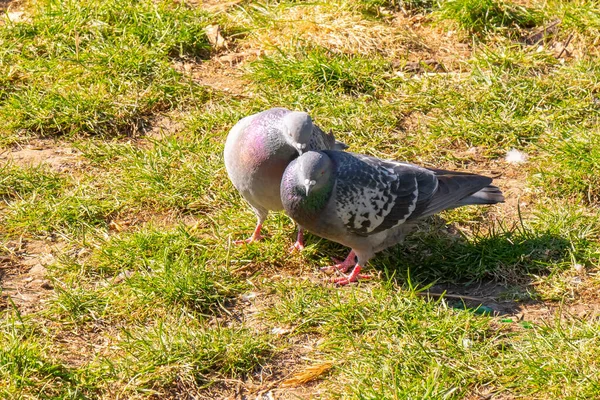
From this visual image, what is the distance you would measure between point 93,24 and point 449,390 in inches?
185

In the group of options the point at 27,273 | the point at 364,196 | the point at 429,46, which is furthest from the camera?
the point at 429,46

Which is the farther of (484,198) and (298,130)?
(484,198)

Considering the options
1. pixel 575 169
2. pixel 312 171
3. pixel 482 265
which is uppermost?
pixel 312 171

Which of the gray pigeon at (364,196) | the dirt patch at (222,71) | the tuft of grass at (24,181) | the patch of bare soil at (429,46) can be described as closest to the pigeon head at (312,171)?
the gray pigeon at (364,196)

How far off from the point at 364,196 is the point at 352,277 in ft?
1.66

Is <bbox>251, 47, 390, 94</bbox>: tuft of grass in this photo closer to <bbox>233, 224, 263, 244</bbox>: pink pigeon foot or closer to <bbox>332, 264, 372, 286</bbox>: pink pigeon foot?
<bbox>233, 224, 263, 244</bbox>: pink pigeon foot

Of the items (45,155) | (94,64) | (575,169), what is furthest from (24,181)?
(575,169)

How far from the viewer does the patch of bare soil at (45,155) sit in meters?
6.09

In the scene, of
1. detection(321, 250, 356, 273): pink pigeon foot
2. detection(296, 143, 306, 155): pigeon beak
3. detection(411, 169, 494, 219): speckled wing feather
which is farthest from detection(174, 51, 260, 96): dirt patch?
detection(411, 169, 494, 219): speckled wing feather

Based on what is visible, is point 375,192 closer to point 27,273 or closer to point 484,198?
point 484,198

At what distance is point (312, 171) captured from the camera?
15.7ft

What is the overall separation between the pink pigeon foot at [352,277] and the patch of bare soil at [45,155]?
2211 mm

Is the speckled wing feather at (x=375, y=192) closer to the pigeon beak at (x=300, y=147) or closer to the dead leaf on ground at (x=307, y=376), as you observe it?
the pigeon beak at (x=300, y=147)

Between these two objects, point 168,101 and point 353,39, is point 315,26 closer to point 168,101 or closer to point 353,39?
point 353,39
